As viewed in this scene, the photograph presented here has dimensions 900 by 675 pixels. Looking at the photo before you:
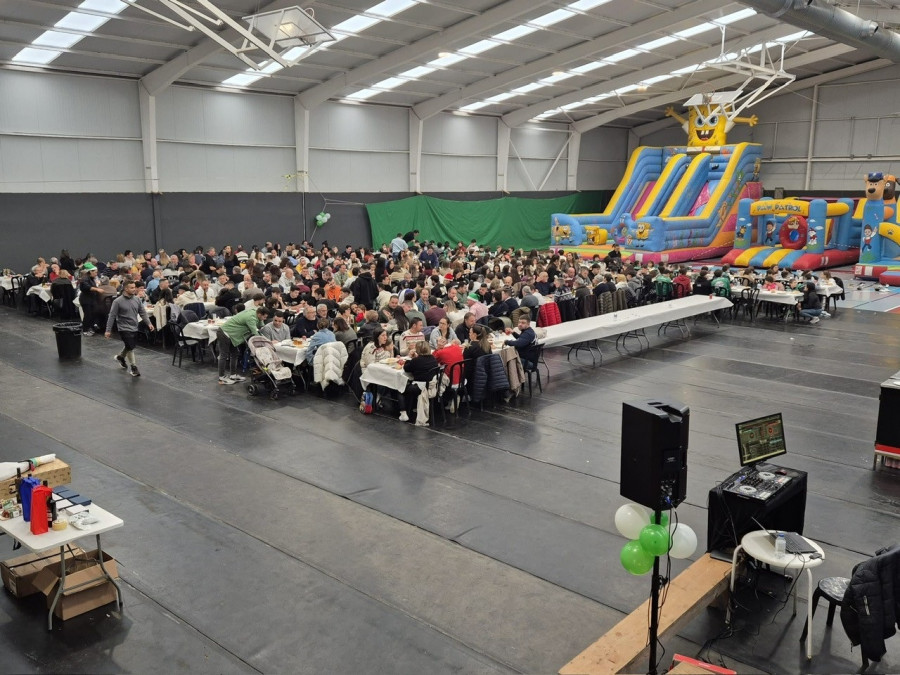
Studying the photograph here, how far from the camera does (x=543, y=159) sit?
30.5 m

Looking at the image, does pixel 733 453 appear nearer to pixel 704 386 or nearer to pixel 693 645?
pixel 704 386

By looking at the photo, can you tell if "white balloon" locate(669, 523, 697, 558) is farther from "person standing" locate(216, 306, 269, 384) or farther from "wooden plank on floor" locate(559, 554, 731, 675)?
"person standing" locate(216, 306, 269, 384)

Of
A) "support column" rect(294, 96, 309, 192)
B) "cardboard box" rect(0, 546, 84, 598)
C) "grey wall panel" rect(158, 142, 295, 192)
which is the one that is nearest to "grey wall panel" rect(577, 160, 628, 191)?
"support column" rect(294, 96, 309, 192)

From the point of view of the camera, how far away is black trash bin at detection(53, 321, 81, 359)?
1166 cm

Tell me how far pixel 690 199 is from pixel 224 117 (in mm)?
15549

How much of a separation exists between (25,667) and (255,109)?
1901 centimetres

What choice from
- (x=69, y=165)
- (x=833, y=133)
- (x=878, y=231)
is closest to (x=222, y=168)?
(x=69, y=165)

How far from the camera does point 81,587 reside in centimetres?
493

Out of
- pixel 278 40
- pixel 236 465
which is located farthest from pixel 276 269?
pixel 236 465

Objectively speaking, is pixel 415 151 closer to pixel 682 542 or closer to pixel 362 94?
pixel 362 94

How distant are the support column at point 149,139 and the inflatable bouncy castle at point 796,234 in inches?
670

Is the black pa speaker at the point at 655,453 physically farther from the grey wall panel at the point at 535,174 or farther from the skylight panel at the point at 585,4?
the grey wall panel at the point at 535,174

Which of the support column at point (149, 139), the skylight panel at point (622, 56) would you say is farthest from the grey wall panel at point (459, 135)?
the support column at point (149, 139)

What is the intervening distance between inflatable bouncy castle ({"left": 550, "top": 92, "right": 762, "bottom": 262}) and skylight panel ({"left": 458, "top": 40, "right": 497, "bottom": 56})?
8.05m
